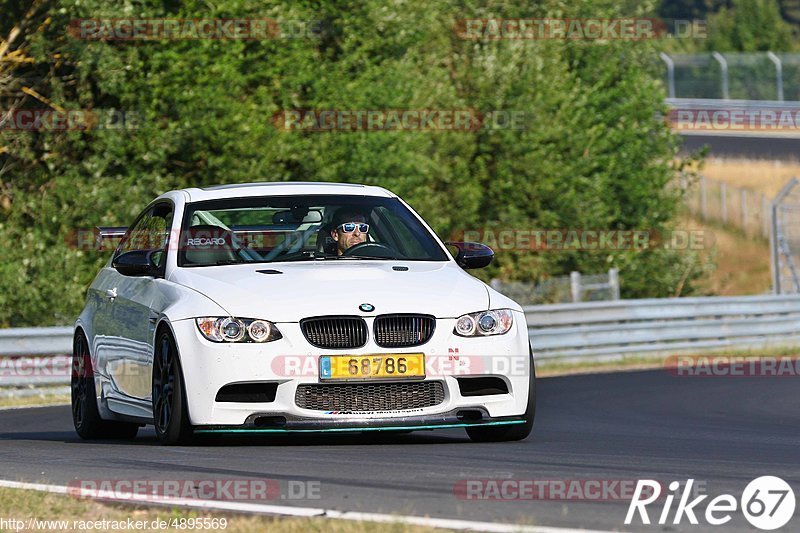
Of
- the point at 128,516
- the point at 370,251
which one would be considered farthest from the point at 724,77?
the point at 128,516

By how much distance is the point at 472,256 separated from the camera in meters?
10.1

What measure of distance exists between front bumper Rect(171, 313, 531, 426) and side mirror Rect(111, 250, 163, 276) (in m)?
0.96

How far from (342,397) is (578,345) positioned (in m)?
14.0

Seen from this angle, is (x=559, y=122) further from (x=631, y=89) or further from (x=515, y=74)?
(x=631, y=89)

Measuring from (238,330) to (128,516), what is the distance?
100 inches

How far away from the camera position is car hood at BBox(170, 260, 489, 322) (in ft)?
28.7

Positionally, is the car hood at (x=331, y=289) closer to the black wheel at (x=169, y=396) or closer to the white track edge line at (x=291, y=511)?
the black wheel at (x=169, y=396)

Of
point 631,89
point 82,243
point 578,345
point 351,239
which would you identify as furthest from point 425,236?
point 631,89

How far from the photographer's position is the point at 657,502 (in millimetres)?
6391

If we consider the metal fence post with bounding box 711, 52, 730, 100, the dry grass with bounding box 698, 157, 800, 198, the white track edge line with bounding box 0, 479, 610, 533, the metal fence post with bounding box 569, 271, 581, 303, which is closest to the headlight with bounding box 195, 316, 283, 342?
the white track edge line with bounding box 0, 479, 610, 533

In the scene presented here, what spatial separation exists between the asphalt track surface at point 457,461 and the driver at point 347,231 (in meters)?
1.13

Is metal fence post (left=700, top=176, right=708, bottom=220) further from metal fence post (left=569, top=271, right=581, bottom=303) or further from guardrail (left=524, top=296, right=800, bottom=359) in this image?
guardrail (left=524, top=296, right=800, bottom=359)

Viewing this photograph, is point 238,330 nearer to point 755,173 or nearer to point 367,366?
point 367,366

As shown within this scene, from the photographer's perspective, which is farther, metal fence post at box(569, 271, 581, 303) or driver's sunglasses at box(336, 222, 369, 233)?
metal fence post at box(569, 271, 581, 303)
